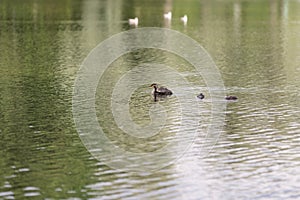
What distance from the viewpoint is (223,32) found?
68.2 meters

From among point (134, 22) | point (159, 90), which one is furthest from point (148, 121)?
point (134, 22)

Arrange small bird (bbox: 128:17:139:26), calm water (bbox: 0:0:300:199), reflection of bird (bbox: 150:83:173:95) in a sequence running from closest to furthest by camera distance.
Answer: calm water (bbox: 0:0:300:199) < reflection of bird (bbox: 150:83:173:95) < small bird (bbox: 128:17:139:26)

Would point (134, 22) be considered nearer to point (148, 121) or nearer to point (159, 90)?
point (159, 90)

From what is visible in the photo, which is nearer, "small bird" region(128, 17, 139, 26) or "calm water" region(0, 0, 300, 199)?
"calm water" region(0, 0, 300, 199)

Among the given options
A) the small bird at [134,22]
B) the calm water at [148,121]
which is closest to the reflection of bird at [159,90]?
the calm water at [148,121]

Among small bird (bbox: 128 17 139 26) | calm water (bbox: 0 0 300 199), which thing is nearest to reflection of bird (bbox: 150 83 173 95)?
calm water (bbox: 0 0 300 199)

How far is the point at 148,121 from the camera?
3034 centimetres

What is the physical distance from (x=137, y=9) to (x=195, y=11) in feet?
26.6

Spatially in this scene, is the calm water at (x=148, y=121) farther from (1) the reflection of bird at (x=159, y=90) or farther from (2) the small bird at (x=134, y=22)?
(2) the small bird at (x=134, y=22)

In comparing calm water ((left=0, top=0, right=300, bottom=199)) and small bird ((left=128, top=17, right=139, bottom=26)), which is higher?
small bird ((left=128, top=17, right=139, bottom=26))

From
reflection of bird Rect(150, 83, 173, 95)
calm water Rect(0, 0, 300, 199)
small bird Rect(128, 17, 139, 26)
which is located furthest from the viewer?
small bird Rect(128, 17, 139, 26)

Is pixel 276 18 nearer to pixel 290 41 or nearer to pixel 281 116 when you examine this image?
pixel 290 41

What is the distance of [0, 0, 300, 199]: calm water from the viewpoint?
69.9 feet

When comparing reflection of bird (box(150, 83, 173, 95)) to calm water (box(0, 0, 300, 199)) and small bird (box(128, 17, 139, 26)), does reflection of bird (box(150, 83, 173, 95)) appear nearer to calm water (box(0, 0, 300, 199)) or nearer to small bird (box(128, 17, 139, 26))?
calm water (box(0, 0, 300, 199))
